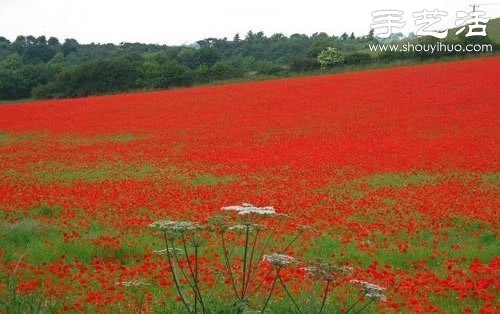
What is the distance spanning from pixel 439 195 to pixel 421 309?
770cm

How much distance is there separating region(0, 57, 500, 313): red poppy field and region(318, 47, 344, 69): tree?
28.7 m

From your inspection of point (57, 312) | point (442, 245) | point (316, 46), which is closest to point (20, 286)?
point (57, 312)

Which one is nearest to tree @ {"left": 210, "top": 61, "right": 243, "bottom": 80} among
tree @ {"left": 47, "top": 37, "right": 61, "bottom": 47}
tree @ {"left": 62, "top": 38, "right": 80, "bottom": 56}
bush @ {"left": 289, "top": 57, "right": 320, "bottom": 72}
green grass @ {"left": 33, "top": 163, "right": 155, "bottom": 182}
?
bush @ {"left": 289, "top": 57, "right": 320, "bottom": 72}

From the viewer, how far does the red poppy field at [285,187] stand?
7.52m

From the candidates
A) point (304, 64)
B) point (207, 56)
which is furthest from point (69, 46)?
point (304, 64)

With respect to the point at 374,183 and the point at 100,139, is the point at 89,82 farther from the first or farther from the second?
the point at 374,183

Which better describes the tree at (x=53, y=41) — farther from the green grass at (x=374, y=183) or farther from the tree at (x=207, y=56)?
the green grass at (x=374, y=183)

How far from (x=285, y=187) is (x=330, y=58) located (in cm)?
5519

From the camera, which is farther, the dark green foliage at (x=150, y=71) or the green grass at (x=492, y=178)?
the dark green foliage at (x=150, y=71)

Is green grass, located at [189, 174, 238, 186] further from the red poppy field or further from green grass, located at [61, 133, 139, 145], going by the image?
green grass, located at [61, 133, 139, 145]

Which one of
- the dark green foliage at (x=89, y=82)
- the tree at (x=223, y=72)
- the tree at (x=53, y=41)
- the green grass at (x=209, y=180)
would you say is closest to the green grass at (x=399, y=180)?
the green grass at (x=209, y=180)

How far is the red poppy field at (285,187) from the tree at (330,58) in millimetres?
28700

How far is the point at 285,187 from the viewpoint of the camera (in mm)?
15078

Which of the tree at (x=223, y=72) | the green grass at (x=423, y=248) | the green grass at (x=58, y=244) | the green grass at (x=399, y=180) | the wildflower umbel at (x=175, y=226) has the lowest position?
the tree at (x=223, y=72)
